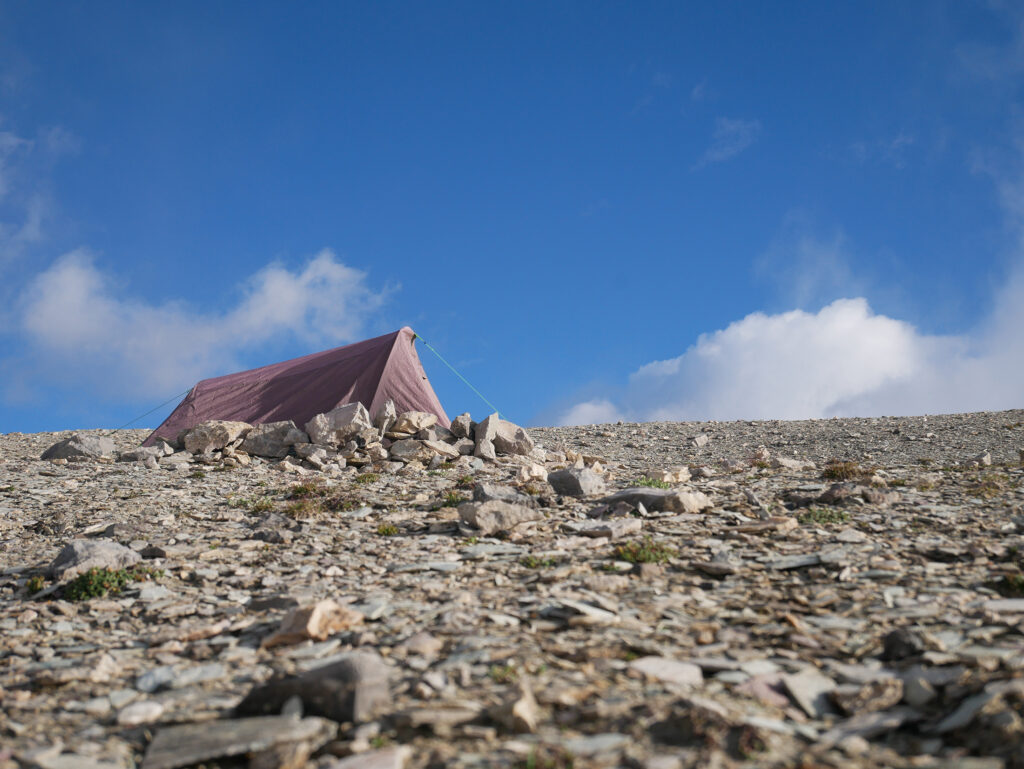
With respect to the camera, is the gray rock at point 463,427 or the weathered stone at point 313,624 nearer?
the weathered stone at point 313,624

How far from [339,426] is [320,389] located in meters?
3.42

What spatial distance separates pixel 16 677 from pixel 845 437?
24701 millimetres

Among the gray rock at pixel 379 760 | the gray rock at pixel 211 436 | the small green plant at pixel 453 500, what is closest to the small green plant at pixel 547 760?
the gray rock at pixel 379 760

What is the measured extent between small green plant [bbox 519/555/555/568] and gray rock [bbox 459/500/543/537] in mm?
1571

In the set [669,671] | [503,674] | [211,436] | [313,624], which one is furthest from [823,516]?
[211,436]

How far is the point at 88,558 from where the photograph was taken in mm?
9469

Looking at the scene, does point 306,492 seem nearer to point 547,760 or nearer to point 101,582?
point 101,582

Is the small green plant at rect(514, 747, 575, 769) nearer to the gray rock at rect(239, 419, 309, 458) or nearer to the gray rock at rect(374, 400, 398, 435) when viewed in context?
the gray rock at rect(374, 400, 398, 435)

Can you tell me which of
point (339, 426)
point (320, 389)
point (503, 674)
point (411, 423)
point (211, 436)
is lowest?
point (503, 674)

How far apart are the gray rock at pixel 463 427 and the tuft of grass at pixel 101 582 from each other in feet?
35.6

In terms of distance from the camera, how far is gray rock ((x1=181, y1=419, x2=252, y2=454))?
67.0 feet

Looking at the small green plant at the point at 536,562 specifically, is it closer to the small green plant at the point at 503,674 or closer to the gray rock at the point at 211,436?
the small green plant at the point at 503,674

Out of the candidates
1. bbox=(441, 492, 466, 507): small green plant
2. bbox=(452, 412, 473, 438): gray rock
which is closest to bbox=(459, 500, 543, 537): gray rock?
bbox=(441, 492, 466, 507): small green plant

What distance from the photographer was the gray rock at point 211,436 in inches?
804
